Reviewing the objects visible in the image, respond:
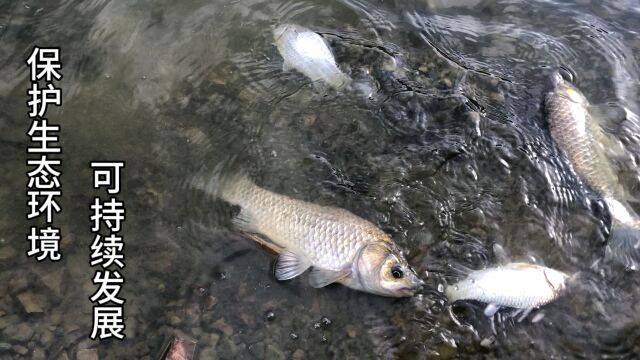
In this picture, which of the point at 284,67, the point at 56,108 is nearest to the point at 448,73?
the point at 284,67

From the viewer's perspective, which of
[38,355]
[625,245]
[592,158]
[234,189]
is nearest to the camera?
[38,355]

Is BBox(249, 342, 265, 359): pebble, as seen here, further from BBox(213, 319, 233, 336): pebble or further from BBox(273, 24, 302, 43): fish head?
BBox(273, 24, 302, 43): fish head

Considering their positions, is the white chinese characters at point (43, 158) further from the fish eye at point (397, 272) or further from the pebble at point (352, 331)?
the fish eye at point (397, 272)

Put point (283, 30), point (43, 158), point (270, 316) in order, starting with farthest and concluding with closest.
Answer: point (283, 30), point (43, 158), point (270, 316)

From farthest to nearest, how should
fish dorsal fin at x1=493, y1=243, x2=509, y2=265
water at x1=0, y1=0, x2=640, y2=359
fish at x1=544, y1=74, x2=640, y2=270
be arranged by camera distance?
fish at x1=544, y1=74, x2=640, y2=270 → fish dorsal fin at x1=493, y1=243, x2=509, y2=265 → water at x1=0, y1=0, x2=640, y2=359

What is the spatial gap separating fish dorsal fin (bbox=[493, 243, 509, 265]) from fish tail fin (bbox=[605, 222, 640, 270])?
0.72 m

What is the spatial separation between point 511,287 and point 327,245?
1.15 meters

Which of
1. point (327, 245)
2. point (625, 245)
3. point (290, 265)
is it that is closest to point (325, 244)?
point (327, 245)

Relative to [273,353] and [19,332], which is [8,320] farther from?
[273,353]

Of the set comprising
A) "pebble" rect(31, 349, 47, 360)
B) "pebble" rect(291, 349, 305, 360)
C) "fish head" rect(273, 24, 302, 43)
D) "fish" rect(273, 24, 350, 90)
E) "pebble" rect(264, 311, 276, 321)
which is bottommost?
"pebble" rect(291, 349, 305, 360)

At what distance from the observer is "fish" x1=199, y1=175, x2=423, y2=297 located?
139 inches

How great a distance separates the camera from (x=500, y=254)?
3.98 m

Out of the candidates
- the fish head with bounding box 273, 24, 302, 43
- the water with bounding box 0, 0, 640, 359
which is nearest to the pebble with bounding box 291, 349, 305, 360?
the water with bounding box 0, 0, 640, 359

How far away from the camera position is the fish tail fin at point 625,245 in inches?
159
